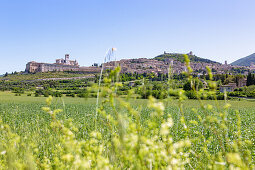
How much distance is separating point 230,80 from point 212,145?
94084 mm

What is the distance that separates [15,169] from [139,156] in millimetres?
1859

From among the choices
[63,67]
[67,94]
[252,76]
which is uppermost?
[63,67]

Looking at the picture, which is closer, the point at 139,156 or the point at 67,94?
the point at 139,156

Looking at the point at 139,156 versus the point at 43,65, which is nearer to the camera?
the point at 139,156

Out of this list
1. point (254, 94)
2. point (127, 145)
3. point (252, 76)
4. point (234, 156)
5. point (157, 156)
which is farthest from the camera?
point (252, 76)

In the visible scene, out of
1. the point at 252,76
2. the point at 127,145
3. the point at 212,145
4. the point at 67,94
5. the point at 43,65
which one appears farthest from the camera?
the point at 43,65

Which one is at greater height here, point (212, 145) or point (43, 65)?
point (43, 65)

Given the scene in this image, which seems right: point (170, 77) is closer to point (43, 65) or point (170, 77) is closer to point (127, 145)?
point (127, 145)

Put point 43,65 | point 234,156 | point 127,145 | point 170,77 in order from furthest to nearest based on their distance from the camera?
point 43,65 → point 170,77 → point 127,145 → point 234,156

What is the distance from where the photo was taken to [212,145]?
660cm

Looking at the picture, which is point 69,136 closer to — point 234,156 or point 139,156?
point 139,156

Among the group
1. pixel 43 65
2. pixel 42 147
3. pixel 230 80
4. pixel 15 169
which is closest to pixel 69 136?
pixel 15 169

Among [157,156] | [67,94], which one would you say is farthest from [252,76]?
[157,156]

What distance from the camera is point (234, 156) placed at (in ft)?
3.39
